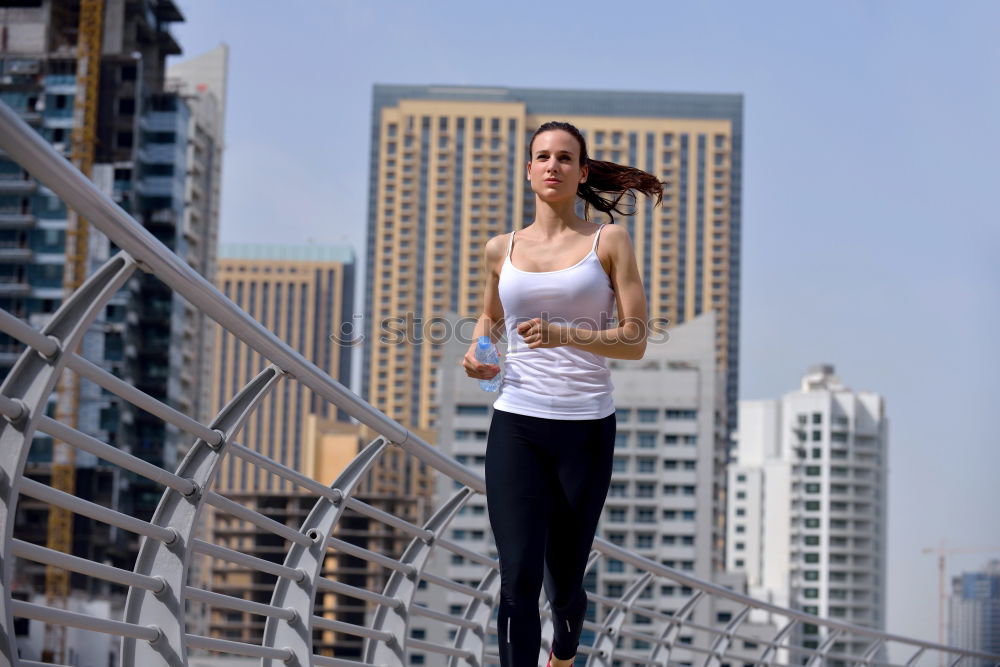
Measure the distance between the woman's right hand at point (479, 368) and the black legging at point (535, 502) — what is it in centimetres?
11

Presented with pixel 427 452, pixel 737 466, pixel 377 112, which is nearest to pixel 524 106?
pixel 377 112

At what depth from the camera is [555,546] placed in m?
3.90

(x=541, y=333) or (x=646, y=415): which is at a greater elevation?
(x=646, y=415)

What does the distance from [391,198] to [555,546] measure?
175 metres

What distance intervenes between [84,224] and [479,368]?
106m

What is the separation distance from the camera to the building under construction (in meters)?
101

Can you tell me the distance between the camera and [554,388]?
383 cm

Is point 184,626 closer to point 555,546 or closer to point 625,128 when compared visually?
point 555,546

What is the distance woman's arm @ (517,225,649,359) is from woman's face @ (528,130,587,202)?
16 centimetres

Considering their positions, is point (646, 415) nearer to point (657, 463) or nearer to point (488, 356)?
point (657, 463)

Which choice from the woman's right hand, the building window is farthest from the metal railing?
the building window

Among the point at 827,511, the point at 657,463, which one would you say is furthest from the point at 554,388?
the point at 827,511

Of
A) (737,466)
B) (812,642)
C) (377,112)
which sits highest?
(377,112)

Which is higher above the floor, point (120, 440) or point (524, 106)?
point (524, 106)
